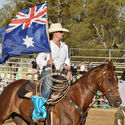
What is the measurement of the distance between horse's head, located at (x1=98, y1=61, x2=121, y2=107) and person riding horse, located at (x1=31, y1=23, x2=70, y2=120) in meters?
0.91

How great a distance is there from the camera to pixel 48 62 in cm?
625

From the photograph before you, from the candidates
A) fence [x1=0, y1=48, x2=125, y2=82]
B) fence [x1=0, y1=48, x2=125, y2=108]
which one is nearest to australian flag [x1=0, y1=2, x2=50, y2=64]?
fence [x1=0, y1=48, x2=125, y2=108]

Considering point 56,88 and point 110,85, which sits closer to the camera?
point 110,85

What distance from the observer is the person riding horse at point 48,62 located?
6367 mm

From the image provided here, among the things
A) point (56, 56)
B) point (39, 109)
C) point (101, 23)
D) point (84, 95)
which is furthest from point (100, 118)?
point (101, 23)

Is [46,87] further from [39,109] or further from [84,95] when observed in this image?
[84,95]

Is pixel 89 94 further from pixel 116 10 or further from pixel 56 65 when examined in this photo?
pixel 116 10

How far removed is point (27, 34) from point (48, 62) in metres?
0.85

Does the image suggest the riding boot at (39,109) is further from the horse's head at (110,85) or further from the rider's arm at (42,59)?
the horse's head at (110,85)

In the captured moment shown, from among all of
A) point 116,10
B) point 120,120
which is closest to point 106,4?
point 116,10

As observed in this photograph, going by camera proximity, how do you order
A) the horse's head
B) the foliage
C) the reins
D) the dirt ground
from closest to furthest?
the horse's head → the reins → the dirt ground → the foliage

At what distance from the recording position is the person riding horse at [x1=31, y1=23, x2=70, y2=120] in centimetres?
637

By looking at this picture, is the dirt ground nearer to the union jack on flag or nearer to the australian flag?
the australian flag

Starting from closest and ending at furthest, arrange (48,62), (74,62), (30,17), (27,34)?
(48,62), (27,34), (30,17), (74,62)
